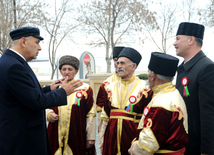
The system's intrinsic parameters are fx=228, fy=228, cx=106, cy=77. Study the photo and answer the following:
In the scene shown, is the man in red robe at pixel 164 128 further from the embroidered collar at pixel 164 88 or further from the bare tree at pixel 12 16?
the bare tree at pixel 12 16

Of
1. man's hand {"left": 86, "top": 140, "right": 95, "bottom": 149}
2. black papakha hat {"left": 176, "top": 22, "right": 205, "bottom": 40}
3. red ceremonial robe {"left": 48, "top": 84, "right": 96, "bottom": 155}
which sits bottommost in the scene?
man's hand {"left": 86, "top": 140, "right": 95, "bottom": 149}

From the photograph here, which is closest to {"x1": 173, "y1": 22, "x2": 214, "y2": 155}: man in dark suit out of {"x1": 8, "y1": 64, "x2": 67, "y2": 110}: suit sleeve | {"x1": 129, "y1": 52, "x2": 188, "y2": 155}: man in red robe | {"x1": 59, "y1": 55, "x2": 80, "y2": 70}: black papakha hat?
{"x1": 129, "y1": 52, "x2": 188, "y2": 155}: man in red robe

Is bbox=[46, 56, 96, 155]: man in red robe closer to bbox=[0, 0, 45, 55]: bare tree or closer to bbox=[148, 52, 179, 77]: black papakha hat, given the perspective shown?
bbox=[148, 52, 179, 77]: black papakha hat

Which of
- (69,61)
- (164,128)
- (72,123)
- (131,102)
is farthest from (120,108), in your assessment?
(164,128)

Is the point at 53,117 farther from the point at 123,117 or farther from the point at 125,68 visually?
the point at 125,68

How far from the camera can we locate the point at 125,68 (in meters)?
3.39

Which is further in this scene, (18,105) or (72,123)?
(72,123)

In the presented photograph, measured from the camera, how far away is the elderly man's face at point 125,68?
3365 mm

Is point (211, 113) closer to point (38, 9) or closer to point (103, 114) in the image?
point (103, 114)

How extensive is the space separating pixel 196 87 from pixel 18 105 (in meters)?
1.96

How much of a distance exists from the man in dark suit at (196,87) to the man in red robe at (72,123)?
4.63 ft

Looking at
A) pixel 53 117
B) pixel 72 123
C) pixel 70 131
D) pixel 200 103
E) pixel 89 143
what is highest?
pixel 200 103

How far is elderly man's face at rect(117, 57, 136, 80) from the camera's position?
3365mm

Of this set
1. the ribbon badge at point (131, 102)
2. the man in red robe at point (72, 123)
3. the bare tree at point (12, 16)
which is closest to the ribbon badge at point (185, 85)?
the ribbon badge at point (131, 102)
